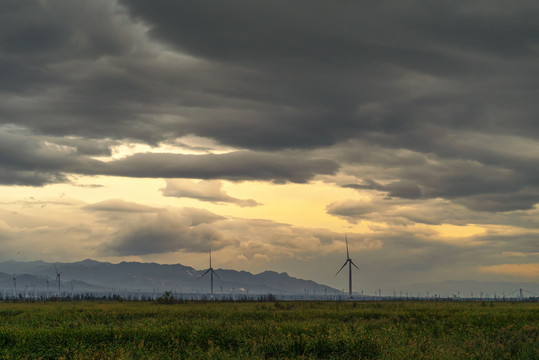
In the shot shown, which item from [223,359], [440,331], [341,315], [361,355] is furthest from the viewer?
[341,315]

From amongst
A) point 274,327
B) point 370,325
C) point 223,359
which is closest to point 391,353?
point 223,359

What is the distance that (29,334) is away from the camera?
4556cm

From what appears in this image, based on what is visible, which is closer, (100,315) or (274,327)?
(274,327)

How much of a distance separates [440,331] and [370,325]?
316 inches

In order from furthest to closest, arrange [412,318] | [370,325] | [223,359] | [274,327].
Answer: [412,318] < [370,325] < [274,327] < [223,359]

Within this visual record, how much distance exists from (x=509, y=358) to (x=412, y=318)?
1406 inches

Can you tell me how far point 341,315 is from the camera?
76.2 meters

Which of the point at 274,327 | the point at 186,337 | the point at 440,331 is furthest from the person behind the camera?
the point at 440,331

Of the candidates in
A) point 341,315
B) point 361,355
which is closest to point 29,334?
point 361,355

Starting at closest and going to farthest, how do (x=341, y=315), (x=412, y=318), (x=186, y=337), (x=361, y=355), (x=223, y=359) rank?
1. (x=223, y=359)
2. (x=361, y=355)
3. (x=186, y=337)
4. (x=412, y=318)
5. (x=341, y=315)

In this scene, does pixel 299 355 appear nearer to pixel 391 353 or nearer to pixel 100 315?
pixel 391 353

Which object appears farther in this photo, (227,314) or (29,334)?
(227,314)

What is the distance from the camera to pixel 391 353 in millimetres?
36188

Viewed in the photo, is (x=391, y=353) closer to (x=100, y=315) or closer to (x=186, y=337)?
(x=186, y=337)
